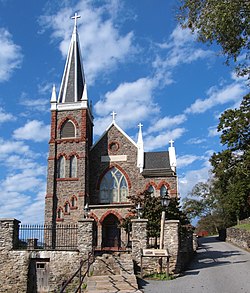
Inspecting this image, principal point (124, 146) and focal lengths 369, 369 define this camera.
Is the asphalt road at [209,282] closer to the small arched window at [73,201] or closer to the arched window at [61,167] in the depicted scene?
the small arched window at [73,201]

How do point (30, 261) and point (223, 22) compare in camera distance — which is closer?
point (223, 22)

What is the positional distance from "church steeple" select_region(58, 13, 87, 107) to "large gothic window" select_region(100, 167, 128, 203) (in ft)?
25.1

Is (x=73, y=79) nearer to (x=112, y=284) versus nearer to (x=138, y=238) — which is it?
(x=138, y=238)

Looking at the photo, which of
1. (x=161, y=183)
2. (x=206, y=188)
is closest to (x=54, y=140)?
(x=161, y=183)

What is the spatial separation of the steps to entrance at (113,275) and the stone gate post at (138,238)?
37cm

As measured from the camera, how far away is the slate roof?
109 ft

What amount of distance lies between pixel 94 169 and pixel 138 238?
1864 cm

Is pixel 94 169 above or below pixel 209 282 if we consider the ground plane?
above

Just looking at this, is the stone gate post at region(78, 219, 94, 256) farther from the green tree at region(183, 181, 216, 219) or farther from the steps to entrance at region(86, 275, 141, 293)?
the green tree at region(183, 181, 216, 219)

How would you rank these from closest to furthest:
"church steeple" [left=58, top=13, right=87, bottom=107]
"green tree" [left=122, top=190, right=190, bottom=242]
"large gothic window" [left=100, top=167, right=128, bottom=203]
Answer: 1. "green tree" [left=122, top=190, right=190, bottom=242]
2. "large gothic window" [left=100, top=167, right=128, bottom=203]
3. "church steeple" [left=58, top=13, right=87, bottom=107]

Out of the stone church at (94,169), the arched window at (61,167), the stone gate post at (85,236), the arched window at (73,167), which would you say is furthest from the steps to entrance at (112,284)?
the arched window at (61,167)

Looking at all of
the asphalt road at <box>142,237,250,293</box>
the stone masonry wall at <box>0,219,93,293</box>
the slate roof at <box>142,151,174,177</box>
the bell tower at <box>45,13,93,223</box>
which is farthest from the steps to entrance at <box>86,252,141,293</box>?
the slate roof at <box>142,151,174,177</box>

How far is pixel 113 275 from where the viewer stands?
15344 mm

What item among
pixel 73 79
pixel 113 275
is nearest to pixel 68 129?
pixel 73 79
